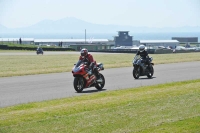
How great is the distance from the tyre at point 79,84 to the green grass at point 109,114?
1.73 m

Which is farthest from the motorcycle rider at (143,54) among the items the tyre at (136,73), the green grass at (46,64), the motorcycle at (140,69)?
the green grass at (46,64)

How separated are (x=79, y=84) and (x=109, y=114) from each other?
19.9 feet

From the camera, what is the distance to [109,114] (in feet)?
38.3

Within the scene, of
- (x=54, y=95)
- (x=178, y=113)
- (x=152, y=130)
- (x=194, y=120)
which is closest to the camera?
(x=152, y=130)

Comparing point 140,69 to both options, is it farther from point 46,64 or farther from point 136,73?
point 46,64

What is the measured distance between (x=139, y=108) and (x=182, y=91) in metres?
4.37

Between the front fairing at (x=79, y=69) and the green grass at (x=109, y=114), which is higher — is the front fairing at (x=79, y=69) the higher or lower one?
the higher one

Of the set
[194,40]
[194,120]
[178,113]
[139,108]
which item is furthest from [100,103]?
[194,40]

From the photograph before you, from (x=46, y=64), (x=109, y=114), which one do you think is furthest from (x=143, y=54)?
(x=46, y=64)

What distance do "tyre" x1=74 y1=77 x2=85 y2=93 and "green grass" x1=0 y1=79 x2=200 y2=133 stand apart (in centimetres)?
173

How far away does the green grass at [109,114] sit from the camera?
10.1 m

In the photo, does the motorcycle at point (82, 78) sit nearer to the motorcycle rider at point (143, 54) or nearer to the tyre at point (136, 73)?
the tyre at point (136, 73)

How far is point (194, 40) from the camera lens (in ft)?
604

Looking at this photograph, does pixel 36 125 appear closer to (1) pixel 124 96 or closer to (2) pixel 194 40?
(1) pixel 124 96
